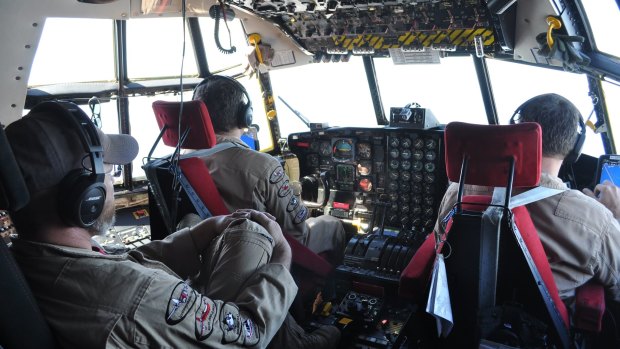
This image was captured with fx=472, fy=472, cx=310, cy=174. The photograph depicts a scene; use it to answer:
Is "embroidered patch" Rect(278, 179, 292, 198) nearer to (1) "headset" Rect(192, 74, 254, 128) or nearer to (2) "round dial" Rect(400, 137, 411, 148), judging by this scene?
(1) "headset" Rect(192, 74, 254, 128)

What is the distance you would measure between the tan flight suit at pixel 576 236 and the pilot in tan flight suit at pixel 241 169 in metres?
1.11

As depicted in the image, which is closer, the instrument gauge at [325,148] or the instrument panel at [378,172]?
the instrument panel at [378,172]

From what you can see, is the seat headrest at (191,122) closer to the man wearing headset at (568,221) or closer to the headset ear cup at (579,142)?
the man wearing headset at (568,221)

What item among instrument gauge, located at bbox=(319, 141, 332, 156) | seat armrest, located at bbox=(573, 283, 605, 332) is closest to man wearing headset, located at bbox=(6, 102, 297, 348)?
seat armrest, located at bbox=(573, 283, 605, 332)

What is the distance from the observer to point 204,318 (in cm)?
109

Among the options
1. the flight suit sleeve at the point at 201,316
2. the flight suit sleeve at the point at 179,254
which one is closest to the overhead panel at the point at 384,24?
the flight suit sleeve at the point at 179,254

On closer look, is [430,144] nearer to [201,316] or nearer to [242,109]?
[242,109]

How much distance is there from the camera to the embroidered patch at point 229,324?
1121 mm

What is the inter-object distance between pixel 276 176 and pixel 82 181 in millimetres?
1244

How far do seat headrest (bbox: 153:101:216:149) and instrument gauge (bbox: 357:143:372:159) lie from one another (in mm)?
1502

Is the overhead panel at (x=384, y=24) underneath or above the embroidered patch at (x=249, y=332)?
above

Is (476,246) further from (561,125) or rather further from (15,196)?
(15,196)

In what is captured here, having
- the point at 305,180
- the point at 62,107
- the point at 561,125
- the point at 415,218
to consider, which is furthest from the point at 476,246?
the point at 305,180

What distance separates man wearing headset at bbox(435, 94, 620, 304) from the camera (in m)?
1.59
